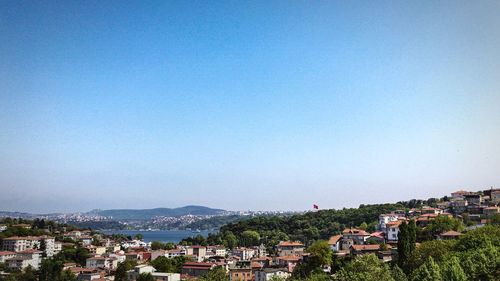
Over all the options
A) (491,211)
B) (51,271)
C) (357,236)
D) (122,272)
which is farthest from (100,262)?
(491,211)

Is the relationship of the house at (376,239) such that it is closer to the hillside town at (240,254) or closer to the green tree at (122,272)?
the hillside town at (240,254)

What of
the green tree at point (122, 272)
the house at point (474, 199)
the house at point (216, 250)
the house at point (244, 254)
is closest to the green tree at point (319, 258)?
the green tree at point (122, 272)

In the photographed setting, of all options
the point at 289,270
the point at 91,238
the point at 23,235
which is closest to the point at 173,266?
the point at 289,270

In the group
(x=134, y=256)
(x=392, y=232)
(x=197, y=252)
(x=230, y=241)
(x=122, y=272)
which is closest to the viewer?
(x=122, y=272)

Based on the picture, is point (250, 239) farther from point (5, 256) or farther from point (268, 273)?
point (5, 256)

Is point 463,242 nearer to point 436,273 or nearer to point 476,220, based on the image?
point 436,273

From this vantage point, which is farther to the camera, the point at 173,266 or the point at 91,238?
the point at 91,238

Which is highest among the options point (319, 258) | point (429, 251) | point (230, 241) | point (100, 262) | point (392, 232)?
point (429, 251)
